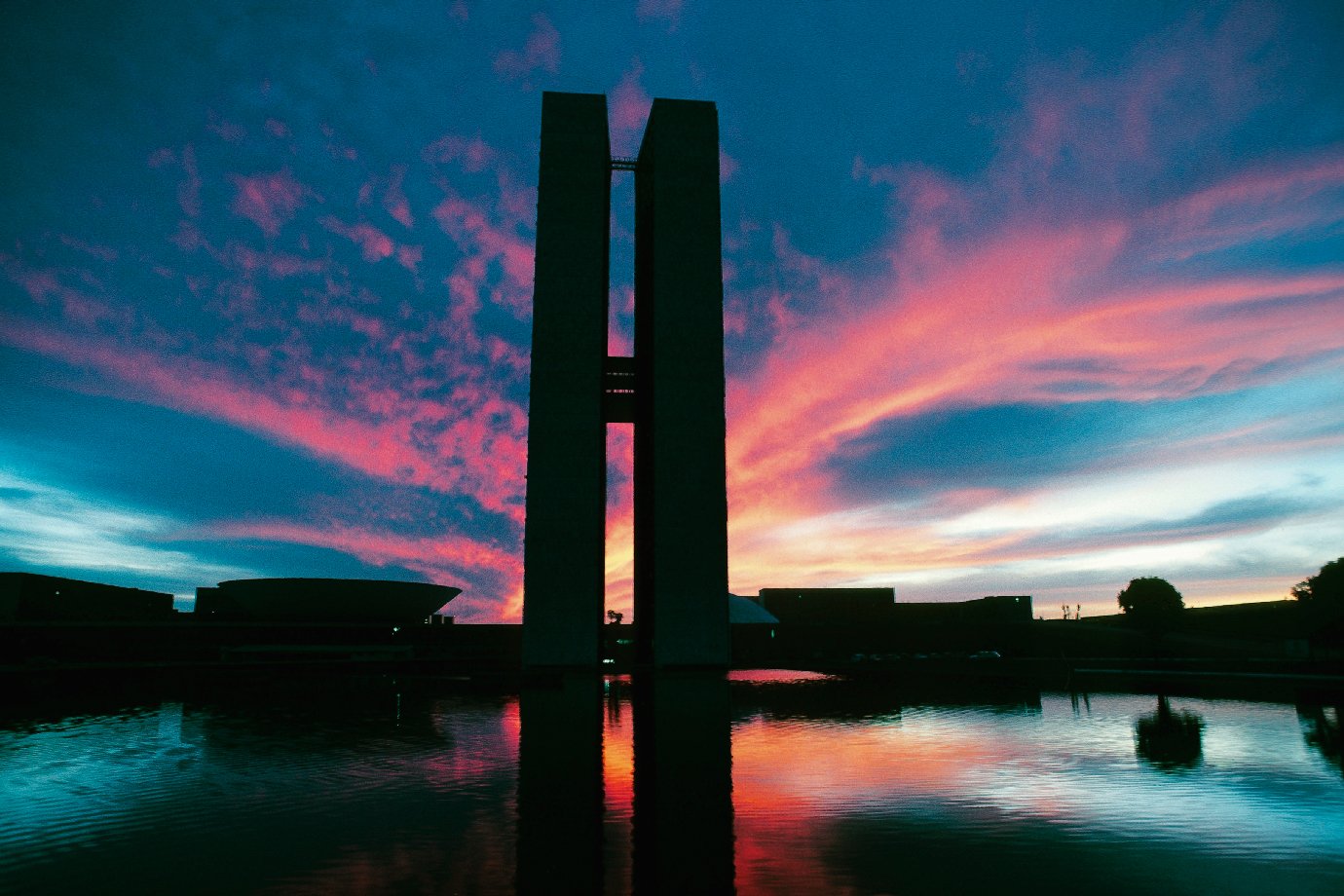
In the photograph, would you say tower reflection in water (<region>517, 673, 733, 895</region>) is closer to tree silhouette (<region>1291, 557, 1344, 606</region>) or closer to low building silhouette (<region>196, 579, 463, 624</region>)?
low building silhouette (<region>196, 579, 463, 624</region>)

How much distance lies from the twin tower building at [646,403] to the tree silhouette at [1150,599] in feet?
161

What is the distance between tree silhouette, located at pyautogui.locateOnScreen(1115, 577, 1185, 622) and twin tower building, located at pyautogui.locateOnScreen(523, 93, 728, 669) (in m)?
49.0

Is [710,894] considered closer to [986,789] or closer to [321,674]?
[986,789]

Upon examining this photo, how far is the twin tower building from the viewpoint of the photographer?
4688cm

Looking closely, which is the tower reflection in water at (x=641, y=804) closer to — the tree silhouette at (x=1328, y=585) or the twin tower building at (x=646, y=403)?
the twin tower building at (x=646, y=403)

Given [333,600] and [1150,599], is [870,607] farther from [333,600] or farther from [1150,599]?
[333,600]

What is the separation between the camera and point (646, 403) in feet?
184

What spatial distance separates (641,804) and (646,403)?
151ft

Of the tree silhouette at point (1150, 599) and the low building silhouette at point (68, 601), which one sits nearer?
the low building silhouette at point (68, 601)

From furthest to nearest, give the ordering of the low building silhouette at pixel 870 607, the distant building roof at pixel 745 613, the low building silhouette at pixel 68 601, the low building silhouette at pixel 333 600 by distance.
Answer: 1. the low building silhouette at pixel 870 607
2. the distant building roof at pixel 745 613
3. the low building silhouette at pixel 333 600
4. the low building silhouette at pixel 68 601

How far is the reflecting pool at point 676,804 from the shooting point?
7.59 meters

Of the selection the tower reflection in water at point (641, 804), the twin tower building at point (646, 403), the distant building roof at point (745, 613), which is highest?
the twin tower building at point (646, 403)

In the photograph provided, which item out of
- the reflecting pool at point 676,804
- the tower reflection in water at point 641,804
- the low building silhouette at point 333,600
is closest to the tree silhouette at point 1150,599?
the reflecting pool at point 676,804

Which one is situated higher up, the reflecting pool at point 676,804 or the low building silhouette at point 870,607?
the low building silhouette at point 870,607
